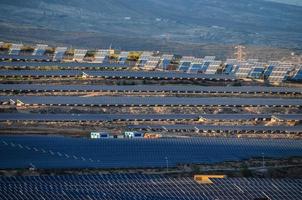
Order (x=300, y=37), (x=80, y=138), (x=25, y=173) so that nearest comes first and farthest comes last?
(x=25, y=173)
(x=80, y=138)
(x=300, y=37)

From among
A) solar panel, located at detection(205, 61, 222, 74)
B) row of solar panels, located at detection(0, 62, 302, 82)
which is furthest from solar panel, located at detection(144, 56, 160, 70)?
solar panel, located at detection(205, 61, 222, 74)

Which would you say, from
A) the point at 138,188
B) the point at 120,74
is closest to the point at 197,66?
the point at 120,74

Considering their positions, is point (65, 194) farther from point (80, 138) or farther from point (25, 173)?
point (80, 138)

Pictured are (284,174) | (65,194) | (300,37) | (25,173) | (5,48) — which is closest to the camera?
(65,194)

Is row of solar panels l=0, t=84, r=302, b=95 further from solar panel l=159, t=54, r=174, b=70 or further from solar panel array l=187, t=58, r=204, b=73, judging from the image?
solar panel l=159, t=54, r=174, b=70

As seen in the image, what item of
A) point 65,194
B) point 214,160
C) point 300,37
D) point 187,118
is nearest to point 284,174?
point 214,160

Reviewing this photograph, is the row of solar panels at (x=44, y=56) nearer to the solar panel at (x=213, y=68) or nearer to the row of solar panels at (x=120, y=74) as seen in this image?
the row of solar panels at (x=120, y=74)

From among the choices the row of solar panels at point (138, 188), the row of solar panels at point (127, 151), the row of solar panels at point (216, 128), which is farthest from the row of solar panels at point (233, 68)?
the row of solar panels at point (138, 188)

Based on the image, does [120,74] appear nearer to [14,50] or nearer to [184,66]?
[184,66]
